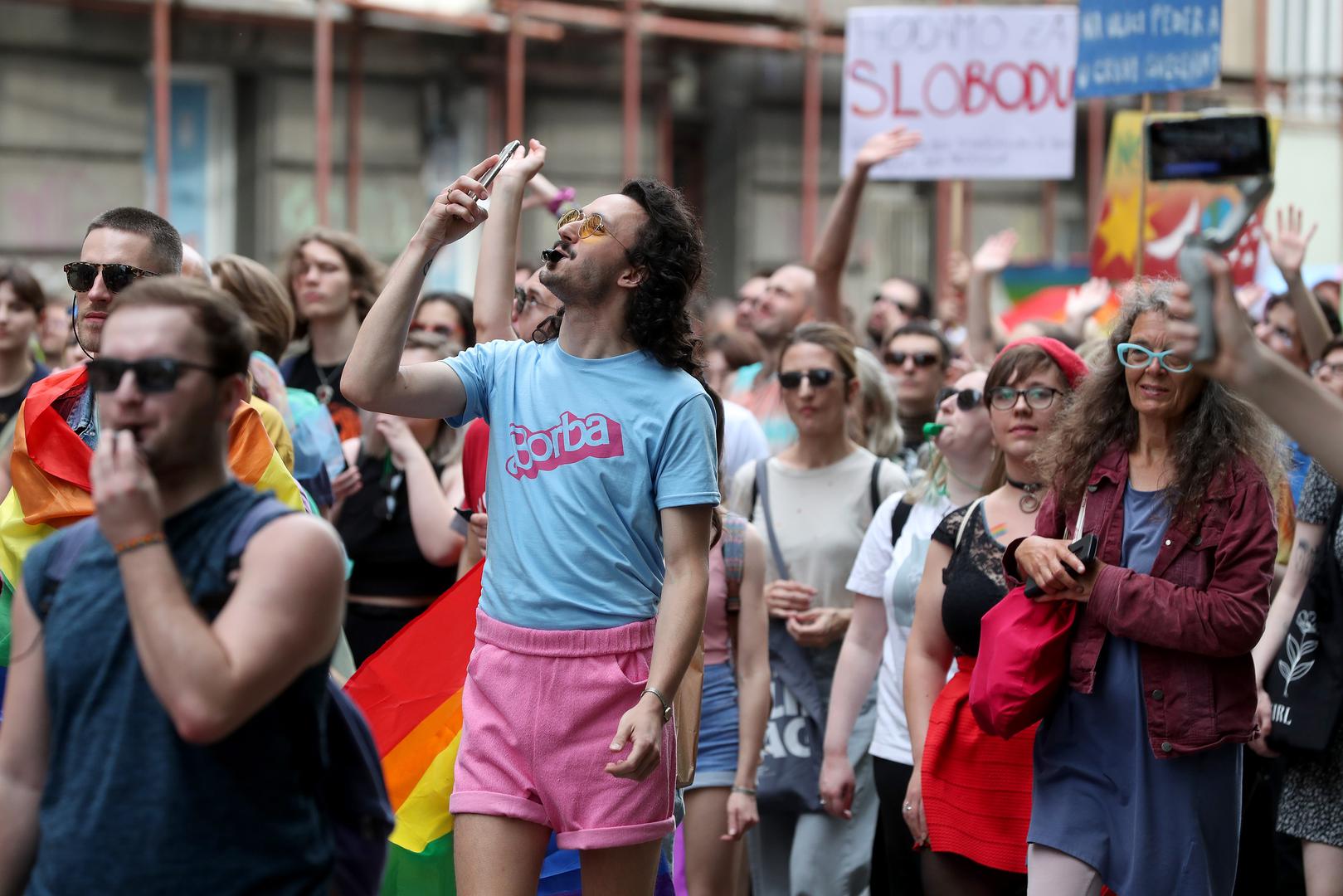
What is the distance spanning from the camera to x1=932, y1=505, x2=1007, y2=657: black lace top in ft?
15.5

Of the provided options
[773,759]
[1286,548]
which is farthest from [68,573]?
[1286,548]

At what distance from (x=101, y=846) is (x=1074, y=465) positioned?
2765 millimetres

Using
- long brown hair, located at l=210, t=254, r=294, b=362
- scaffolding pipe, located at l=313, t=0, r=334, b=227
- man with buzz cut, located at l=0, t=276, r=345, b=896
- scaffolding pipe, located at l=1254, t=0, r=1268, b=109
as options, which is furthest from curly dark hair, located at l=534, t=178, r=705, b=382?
scaffolding pipe, located at l=1254, t=0, r=1268, b=109

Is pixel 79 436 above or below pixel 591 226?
below

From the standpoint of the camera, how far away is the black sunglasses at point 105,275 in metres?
4.04

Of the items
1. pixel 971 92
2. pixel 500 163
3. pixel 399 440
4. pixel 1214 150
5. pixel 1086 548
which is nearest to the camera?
pixel 1086 548

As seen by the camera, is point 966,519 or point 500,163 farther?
point 966,519

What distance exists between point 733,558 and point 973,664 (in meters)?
0.98

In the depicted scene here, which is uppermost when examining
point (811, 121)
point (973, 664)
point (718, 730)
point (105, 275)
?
point (811, 121)

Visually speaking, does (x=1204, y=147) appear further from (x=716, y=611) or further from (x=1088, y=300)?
(x=716, y=611)

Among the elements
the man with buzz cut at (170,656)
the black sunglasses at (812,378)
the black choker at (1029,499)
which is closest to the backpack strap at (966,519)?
the black choker at (1029,499)

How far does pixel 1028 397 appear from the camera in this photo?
5.03 metres

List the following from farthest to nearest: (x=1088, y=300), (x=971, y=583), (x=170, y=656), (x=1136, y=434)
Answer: (x=1088, y=300)
(x=971, y=583)
(x=1136, y=434)
(x=170, y=656)

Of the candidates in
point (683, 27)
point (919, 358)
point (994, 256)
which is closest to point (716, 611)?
point (919, 358)
